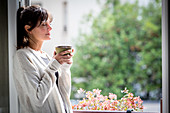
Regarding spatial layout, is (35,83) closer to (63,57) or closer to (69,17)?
(63,57)

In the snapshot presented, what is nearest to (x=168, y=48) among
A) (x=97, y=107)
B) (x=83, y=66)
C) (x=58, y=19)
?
(x=97, y=107)

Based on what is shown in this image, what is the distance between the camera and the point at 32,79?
1.12 meters

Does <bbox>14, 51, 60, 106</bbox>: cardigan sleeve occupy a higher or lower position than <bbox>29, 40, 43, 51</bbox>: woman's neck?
lower

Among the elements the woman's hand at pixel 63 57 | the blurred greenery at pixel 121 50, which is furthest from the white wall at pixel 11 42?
the blurred greenery at pixel 121 50

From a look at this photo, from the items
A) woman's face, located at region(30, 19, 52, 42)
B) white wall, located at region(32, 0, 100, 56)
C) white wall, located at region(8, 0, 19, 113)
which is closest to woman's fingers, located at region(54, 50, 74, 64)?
woman's face, located at region(30, 19, 52, 42)

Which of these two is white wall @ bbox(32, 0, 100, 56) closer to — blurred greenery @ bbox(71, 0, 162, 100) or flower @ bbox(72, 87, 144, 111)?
blurred greenery @ bbox(71, 0, 162, 100)

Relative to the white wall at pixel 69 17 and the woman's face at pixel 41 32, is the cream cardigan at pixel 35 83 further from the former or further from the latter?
the white wall at pixel 69 17

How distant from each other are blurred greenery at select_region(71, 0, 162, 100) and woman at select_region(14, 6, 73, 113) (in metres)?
3.67

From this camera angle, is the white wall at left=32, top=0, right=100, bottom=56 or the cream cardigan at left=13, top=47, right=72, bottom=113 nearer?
the cream cardigan at left=13, top=47, right=72, bottom=113

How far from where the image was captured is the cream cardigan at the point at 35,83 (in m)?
1.12

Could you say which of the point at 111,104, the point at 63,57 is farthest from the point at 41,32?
the point at 111,104

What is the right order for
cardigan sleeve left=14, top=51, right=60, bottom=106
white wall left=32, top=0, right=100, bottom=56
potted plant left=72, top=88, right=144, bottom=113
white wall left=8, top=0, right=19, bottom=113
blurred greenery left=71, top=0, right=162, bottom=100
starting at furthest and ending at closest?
white wall left=32, top=0, right=100, bottom=56 → blurred greenery left=71, top=0, right=162, bottom=100 → potted plant left=72, top=88, right=144, bottom=113 → white wall left=8, top=0, right=19, bottom=113 → cardigan sleeve left=14, top=51, right=60, bottom=106

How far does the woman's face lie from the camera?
1.26 meters

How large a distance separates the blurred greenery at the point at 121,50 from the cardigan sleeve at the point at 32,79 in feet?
12.5
